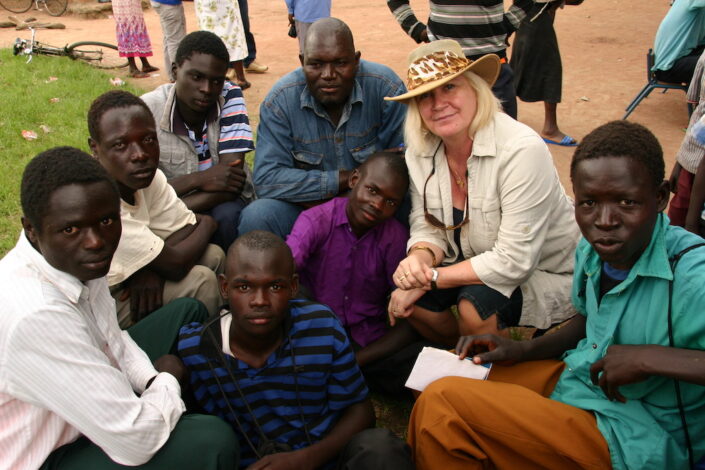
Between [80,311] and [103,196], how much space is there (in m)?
0.38

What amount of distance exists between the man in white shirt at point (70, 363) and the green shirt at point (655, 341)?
1.30m

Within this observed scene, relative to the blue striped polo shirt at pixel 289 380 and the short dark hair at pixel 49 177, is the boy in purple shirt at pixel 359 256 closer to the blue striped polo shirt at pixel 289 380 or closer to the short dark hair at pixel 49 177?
the blue striped polo shirt at pixel 289 380

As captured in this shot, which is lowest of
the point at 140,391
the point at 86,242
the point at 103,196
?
the point at 140,391

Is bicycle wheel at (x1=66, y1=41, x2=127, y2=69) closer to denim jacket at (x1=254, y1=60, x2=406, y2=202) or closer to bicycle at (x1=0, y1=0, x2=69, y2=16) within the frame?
bicycle at (x1=0, y1=0, x2=69, y2=16)

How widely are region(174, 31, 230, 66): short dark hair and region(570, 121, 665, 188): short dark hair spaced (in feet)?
7.19

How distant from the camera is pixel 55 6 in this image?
12.8 m

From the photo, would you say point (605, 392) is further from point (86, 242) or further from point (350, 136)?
point (350, 136)

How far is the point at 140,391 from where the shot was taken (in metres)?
2.26

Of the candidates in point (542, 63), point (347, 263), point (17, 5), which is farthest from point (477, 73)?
point (17, 5)

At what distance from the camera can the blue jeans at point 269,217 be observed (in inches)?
134

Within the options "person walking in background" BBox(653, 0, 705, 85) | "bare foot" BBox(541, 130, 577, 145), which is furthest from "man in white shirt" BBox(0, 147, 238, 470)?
"person walking in background" BBox(653, 0, 705, 85)

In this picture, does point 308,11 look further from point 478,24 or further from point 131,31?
point 478,24

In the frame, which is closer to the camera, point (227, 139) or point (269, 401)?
point (269, 401)

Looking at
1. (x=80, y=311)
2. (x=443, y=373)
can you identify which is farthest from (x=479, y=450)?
(x=80, y=311)
